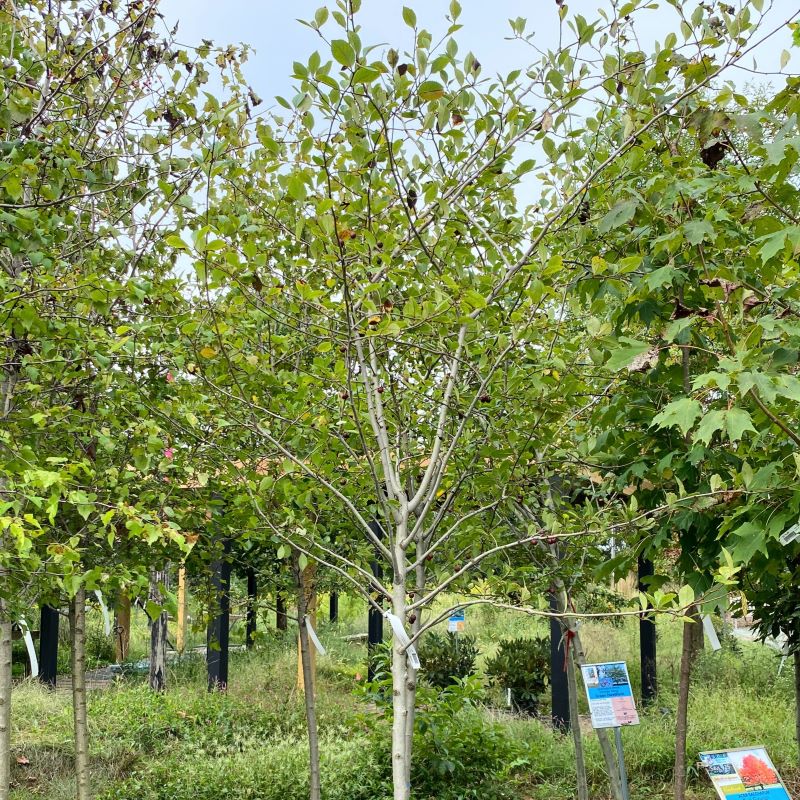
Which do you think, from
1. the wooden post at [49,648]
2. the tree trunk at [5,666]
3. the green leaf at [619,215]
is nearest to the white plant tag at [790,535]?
the green leaf at [619,215]

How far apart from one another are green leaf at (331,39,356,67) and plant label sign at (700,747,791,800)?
3.91 metres

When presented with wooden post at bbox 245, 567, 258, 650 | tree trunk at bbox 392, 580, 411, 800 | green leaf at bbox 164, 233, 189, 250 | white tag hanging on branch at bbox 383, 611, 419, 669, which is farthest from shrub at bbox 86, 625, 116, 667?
green leaf at bbox 164, 233, 189, 250

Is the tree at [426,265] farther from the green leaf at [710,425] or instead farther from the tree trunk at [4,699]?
the tree trunk at [4,699]

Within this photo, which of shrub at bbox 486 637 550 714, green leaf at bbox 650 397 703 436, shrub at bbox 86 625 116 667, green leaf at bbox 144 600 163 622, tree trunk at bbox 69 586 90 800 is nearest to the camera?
green leaf at bbox 650 397 703 436

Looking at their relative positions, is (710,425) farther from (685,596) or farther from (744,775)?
(744,775)

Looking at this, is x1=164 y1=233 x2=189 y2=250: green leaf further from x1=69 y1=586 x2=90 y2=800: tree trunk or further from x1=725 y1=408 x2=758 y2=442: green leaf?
x1=69 y1=586 x2=90 y2=800: tree trunk

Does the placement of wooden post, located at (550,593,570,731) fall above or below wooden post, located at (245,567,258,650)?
below

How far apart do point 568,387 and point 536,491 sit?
5.77ft

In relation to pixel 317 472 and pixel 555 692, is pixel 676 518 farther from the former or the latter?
pixel 555 692

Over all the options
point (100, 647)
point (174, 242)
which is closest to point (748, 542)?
point (174, 242)

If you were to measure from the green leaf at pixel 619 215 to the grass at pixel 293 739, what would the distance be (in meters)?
3.95

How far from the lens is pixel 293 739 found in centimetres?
637

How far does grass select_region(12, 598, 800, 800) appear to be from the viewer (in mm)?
5340

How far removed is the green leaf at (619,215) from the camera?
2.58 metres
